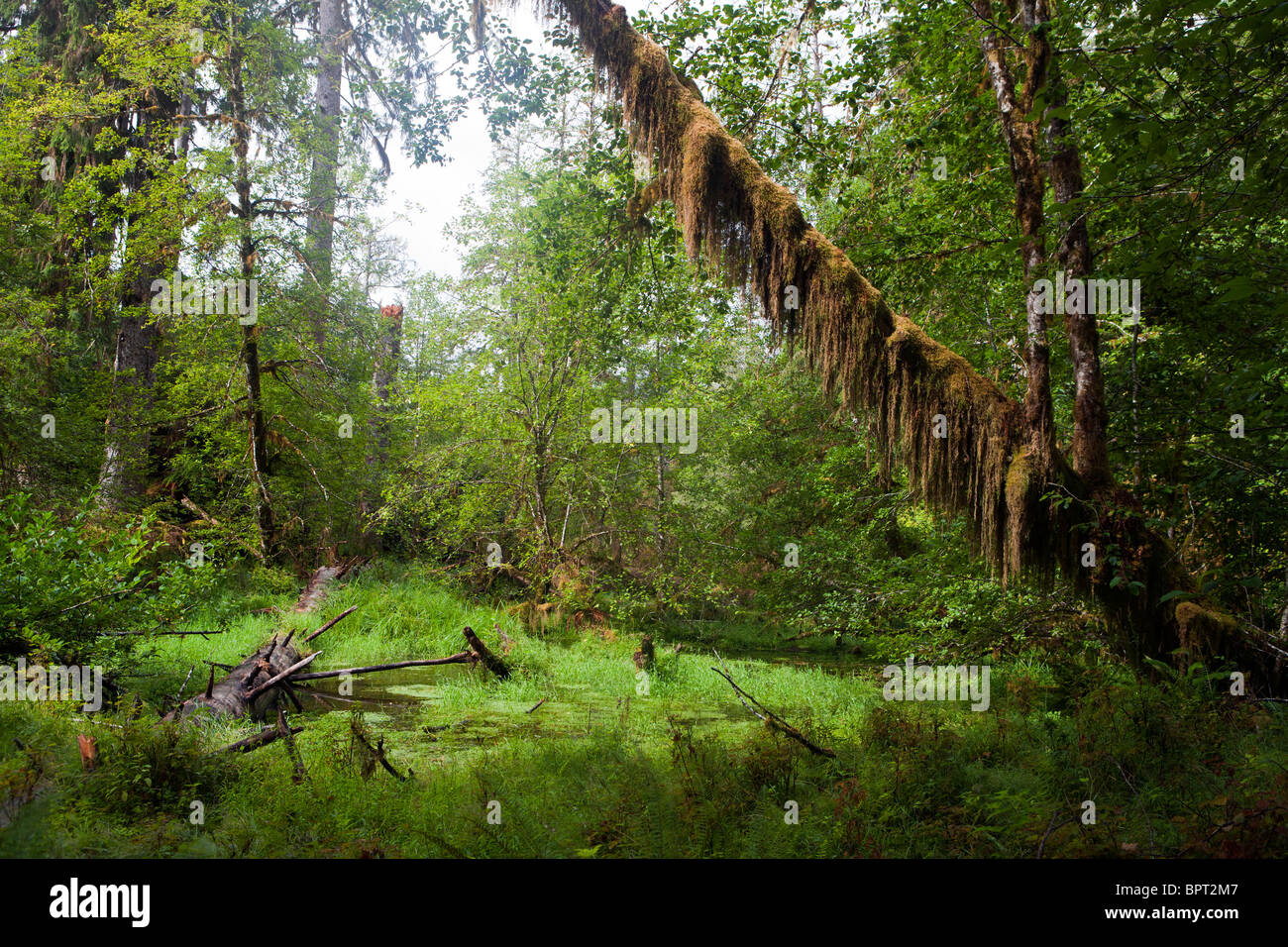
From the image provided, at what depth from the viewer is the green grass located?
3.50m

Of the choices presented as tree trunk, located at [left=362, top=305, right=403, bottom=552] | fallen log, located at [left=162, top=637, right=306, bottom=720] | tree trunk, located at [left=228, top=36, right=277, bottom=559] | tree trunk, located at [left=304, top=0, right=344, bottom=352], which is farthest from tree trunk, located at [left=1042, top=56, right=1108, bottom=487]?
tree trunk, located at [left=228, top=36, right=277, bottom=559]

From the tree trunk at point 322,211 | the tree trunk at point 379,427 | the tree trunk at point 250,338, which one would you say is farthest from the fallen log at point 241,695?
the tree trunk at point 322,211

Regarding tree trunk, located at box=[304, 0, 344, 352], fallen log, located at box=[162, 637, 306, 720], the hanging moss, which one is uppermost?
tree trunk, located at box=[304, 0, 344, 352]

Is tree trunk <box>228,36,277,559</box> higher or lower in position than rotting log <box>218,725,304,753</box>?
higher

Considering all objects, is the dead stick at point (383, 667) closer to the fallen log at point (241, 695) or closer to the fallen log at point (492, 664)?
the fallen log at point (241, 695)

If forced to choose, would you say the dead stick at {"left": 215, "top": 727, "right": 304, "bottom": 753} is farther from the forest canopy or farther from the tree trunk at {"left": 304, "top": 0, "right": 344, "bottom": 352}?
the tree trunk at {"left": 304, "top": 0, "right": 344, "bottom": 352}

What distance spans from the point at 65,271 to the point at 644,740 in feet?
47.3

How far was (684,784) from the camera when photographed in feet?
14.8

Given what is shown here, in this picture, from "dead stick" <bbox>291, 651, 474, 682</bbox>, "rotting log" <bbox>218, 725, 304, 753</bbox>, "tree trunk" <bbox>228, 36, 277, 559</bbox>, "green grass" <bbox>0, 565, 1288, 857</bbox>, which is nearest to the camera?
"green grass" <bbox>0, 565, 1288, 857</bbox>

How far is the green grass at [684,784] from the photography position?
3.50 m

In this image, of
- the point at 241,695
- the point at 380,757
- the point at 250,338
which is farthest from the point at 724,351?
the point at 380,757

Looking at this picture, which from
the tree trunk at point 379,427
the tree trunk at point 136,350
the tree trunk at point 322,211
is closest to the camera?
the tree trunk at point 136,350

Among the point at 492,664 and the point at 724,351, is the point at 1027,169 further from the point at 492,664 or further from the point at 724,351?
the point at 724,351

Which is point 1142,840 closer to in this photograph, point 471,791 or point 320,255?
point 471,791
